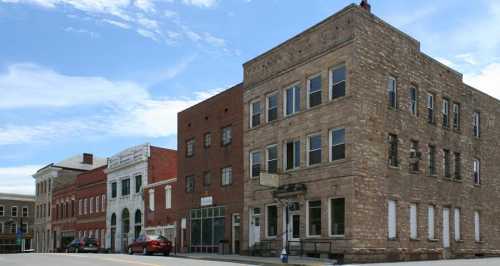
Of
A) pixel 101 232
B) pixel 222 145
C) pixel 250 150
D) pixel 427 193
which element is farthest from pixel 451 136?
pixel 101 232

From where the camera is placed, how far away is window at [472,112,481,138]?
128 feet

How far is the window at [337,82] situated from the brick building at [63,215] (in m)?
43.9

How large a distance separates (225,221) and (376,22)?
50.2ft

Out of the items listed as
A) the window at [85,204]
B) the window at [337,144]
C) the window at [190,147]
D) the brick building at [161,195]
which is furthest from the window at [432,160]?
the window at [85,204]

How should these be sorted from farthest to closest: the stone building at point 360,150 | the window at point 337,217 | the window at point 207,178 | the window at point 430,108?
the window at point 207,178 → the window at point 430,108 → the stone building at point 360,150 → the window at point 337,217

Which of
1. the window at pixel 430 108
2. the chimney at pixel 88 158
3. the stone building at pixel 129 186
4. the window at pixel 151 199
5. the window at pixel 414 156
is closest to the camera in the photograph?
the window at pixel 414 156

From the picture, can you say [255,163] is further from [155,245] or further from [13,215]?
[13,215]

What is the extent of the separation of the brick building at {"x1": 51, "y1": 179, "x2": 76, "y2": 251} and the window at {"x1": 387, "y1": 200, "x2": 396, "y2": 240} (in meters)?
44.4

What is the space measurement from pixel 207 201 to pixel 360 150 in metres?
14.9

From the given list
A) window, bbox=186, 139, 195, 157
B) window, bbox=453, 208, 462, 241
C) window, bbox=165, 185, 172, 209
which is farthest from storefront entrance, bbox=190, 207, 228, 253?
window, bbox=453, 208, 462, 241

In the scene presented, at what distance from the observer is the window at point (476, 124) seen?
39.1m

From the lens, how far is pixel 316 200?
3123cm

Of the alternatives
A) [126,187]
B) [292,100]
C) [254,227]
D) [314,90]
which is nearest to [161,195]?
[126,187]

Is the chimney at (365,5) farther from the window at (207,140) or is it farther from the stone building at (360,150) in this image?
the window at (207,140)
